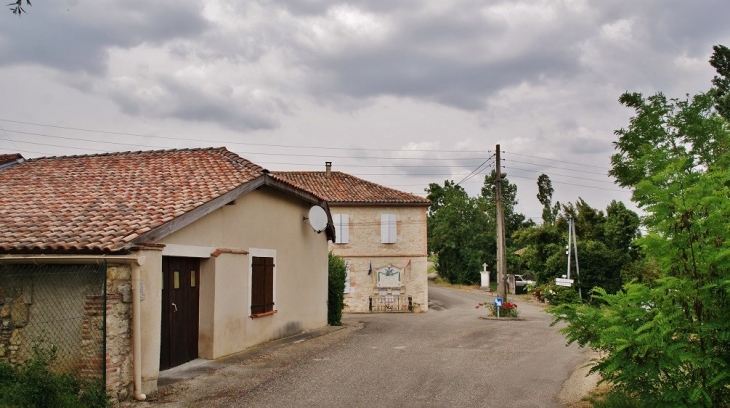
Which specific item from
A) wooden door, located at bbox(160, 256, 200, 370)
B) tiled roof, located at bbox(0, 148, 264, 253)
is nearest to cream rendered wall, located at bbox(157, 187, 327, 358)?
wooden door, located at bbox(160, 256, 200, 370)

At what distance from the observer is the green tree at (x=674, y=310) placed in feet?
18.6

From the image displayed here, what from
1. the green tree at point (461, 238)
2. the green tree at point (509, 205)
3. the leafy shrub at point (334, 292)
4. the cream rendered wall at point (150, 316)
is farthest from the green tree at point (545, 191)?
the cream rendered wall at point (150, 316)

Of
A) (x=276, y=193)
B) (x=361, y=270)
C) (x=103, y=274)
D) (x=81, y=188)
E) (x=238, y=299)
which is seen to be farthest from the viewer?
(x=361, y=270)

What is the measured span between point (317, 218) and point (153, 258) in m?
7.44

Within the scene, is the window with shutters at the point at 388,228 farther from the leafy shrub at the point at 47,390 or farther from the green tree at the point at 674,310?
the green tree at the point at 674,310

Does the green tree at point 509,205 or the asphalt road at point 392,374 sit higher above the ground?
the green tree at point 509,205

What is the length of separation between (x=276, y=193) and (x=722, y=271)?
9910mm

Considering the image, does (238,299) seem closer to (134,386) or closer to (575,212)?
(134,386)

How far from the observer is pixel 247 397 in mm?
8352

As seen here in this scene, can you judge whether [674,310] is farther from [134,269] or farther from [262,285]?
[262,285]

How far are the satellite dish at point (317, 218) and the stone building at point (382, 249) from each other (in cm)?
1481

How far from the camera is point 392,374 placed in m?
10.1

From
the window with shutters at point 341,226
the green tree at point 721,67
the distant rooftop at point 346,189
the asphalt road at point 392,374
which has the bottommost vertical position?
the asphalt road at point 392,374

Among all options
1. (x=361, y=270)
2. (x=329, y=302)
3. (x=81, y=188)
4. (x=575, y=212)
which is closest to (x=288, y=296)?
(x=329, y=302)
